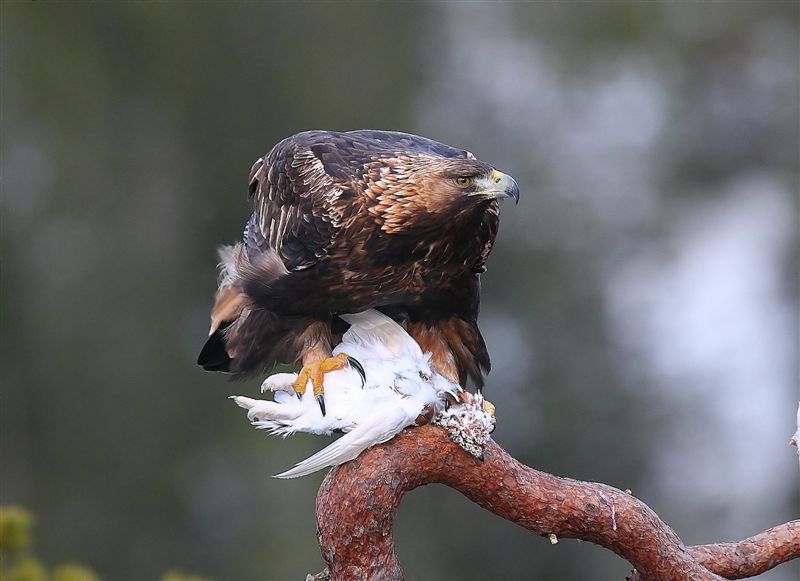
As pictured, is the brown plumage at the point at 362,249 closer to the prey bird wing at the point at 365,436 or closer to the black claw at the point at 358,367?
the black claw at the point at 358,367

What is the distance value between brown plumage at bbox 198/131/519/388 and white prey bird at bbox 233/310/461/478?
0.70 ft

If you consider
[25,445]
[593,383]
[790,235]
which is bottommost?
[25,445]

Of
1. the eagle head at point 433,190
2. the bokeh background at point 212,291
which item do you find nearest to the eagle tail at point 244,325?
the eagle head at point 433,190

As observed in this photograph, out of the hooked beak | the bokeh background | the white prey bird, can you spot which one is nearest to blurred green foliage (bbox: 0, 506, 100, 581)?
the white prey bird

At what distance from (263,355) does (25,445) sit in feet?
19.9

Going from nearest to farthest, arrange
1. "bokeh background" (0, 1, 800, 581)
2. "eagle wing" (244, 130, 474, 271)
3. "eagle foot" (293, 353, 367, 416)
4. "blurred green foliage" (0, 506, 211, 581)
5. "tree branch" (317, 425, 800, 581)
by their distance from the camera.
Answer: "tree branch" (317, 425, 800, 581)
"blurred green foliage" (0, 506, 211, 581)
"eagle foot" (293, 353, 367, 416)
"eagle wing" (244, 130, 474, 271)
"bokeh background" (0, 1, 800, 581)

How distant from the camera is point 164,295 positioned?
9.88 metres

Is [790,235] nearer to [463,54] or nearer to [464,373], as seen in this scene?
[463,54]

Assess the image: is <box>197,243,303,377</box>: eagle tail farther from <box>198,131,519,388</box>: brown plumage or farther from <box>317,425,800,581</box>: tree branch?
<box>317,425,800,581</box>: tree branch

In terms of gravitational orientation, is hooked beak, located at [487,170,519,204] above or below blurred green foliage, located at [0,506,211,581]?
above

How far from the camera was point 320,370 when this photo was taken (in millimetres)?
3609

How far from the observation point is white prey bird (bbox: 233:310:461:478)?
3.11 meters

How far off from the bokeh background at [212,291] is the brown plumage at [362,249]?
5.04 meters

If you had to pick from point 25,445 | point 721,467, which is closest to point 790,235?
point 721,467
